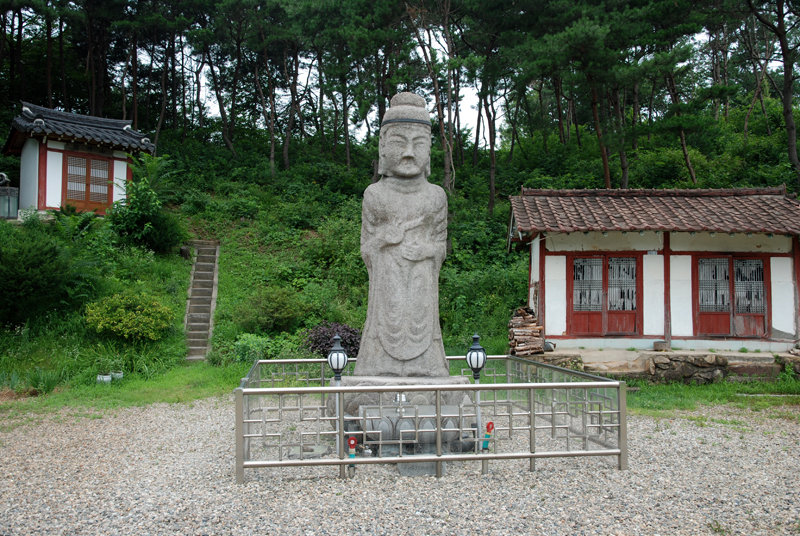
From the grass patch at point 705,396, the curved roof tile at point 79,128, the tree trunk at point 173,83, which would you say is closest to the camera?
the grass patch at point 705,396

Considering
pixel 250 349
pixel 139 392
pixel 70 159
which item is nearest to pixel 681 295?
pixel 250 349

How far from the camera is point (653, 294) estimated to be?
1208 centimetres

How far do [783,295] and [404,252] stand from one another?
948 centimetres

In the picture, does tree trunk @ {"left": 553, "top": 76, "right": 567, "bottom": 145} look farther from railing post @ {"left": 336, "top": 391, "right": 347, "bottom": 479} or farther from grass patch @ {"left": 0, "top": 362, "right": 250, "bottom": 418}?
railing post @ {"left": 336, "top": 391, "right": 347, "bottom": 479}

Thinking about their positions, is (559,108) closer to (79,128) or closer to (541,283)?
(541,283)

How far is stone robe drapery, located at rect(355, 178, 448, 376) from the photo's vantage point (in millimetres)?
6438

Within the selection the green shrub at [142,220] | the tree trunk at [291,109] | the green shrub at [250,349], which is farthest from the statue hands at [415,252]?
the tree trunk at [291,109]

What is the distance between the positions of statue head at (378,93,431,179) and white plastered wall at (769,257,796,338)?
9.14 metres

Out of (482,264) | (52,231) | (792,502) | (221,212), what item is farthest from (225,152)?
(792,502)

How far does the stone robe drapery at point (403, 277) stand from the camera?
21.1 ft

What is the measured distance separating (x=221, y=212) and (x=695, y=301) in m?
15.8

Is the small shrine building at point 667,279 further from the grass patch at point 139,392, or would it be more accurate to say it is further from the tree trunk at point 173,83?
the tree trunk at point 173,83

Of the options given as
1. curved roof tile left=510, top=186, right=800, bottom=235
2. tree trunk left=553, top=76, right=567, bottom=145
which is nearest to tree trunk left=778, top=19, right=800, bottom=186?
curved roof tile left=510, top=186, right=800, bottom=235

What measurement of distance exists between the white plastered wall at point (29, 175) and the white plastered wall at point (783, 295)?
776 inches
